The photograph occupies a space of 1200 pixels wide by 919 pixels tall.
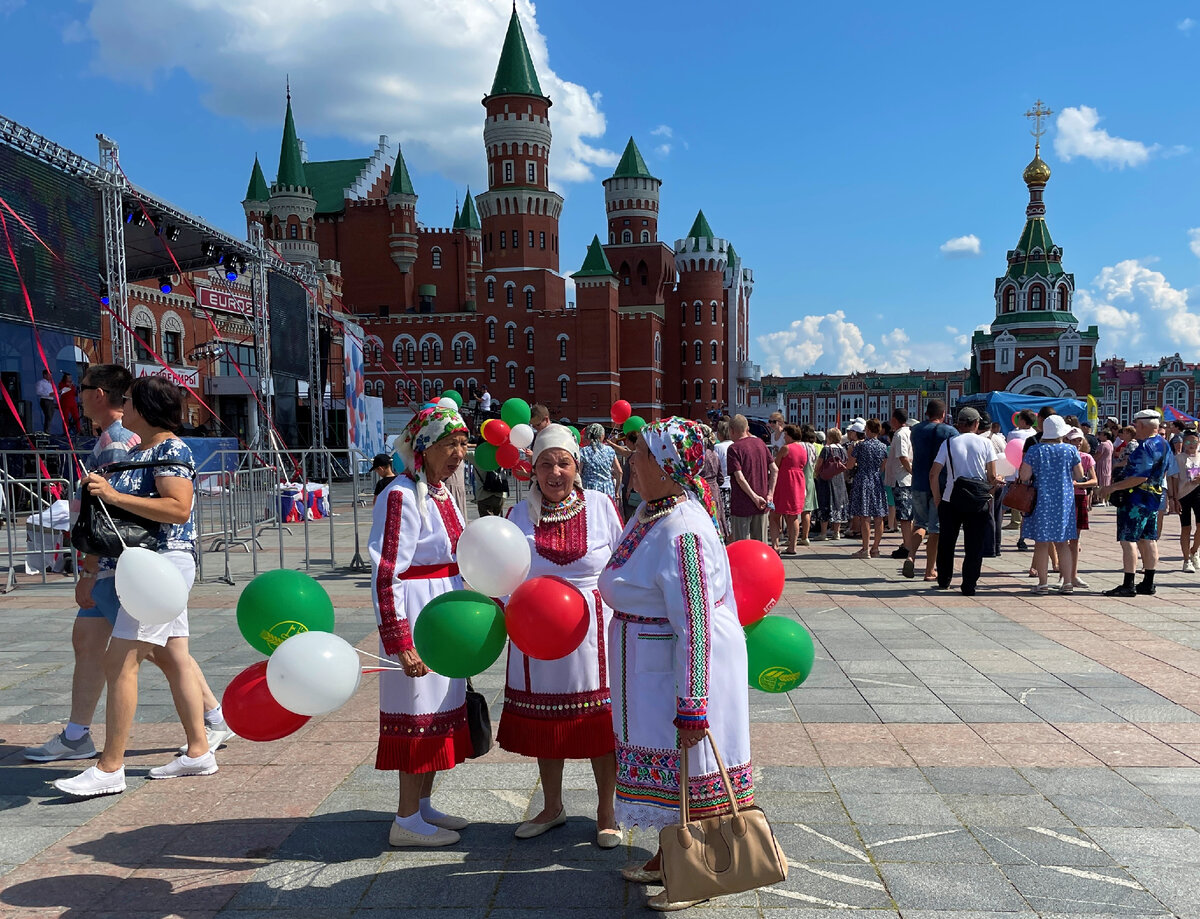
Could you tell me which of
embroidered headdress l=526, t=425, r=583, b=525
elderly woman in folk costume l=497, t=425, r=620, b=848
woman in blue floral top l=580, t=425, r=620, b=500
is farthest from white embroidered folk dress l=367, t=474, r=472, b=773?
woman in blue floral top l=580, t=425, r=620, b=500

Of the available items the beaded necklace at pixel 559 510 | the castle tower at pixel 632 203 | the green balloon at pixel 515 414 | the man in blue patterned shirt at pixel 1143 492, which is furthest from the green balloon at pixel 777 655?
the castle tower at pixel 632 203

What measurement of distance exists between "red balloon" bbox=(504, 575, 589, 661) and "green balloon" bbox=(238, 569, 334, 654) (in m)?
0.82

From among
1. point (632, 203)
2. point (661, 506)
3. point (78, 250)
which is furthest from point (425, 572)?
point (632, 203)

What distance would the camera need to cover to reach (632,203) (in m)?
66.9

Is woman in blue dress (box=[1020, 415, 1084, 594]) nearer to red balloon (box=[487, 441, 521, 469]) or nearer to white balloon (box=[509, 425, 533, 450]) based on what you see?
white balloon (box=[509, 425, 533, 450])

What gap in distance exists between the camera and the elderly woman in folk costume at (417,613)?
10.5 feet

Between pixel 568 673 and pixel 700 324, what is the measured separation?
211ft

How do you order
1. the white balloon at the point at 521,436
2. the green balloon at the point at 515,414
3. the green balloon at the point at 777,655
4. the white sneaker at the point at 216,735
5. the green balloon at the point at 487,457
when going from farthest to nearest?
the green balloon at the point at 515,414, the green balloon at the point at 487,457, the white balloon at the point at 521,436, the white sneaker at the point at 216,735, the green balloon at the point at 777,655

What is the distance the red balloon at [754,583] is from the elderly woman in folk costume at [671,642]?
0.30 metres

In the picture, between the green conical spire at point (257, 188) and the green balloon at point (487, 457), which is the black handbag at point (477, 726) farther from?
the green conical spire at point (257, 188)

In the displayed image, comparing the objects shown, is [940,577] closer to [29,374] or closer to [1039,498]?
[1039,498]

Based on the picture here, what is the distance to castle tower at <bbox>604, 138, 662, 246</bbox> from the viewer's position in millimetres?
66875

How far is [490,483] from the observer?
1042 centimetres

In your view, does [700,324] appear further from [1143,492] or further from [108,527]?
[108,527]
